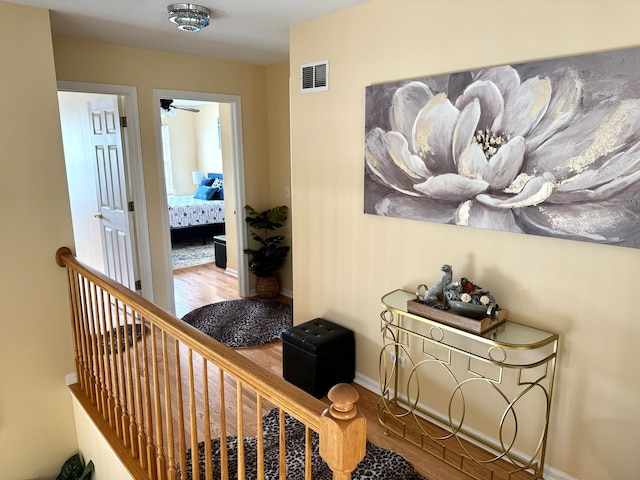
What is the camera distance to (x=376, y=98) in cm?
259

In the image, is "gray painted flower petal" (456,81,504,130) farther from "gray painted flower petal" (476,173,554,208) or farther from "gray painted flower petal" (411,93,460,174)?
"gray painted flower petal" (476,173,554,208)

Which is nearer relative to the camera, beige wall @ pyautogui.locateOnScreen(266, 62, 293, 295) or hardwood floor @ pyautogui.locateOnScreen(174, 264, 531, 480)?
hardwood floor @ pyautogui.locateOnScreen(174, 264, 531, 480)

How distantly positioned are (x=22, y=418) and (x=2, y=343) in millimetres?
554

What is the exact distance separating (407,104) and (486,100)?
46 centimetres

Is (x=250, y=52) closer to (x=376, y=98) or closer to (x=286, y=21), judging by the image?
(x=286, y=21)

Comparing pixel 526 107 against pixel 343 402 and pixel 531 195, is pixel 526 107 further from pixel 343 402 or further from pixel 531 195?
pixel 343 402

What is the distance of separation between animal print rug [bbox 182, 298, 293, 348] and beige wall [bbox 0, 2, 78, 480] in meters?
1.24

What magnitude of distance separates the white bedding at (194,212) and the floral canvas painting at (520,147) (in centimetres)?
497

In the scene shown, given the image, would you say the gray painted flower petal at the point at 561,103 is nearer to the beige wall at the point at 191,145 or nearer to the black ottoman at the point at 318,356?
the black ottoman at the point at 318,356

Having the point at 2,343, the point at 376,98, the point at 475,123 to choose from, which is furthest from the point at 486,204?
the point at 2,343

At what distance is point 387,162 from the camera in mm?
2586

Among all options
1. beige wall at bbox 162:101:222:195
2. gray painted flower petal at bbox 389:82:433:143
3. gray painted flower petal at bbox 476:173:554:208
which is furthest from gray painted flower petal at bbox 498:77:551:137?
beige wall at bbox 162:101:222:195

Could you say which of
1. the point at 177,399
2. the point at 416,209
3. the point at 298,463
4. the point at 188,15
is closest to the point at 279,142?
the point at 188,15

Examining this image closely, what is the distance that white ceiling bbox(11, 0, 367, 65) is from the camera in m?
2.58
